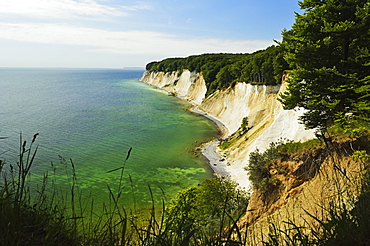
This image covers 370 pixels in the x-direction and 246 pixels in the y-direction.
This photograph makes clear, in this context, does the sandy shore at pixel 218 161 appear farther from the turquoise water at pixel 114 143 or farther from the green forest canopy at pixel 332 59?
the green forest canopy at pixel 332 59

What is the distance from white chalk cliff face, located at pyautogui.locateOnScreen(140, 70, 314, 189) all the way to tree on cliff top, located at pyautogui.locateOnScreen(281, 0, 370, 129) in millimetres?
5932

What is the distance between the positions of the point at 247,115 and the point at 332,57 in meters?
30.8

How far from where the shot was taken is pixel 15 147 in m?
36.5

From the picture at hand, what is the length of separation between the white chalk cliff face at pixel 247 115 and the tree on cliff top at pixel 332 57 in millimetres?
5932

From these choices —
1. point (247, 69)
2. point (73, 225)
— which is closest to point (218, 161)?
point (247, 69)

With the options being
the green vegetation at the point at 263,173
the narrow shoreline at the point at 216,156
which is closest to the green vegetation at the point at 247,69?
the narrow shoreline at the point at 216,156

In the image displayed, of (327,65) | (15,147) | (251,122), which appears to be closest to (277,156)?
(327,65)

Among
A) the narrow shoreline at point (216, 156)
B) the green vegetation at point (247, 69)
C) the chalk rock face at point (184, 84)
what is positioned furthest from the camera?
the chalk rock face at point (184, 84)

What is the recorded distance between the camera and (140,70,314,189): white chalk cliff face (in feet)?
90.0

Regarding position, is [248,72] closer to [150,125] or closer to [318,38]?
[150,125]

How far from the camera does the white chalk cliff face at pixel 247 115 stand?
27.4 m

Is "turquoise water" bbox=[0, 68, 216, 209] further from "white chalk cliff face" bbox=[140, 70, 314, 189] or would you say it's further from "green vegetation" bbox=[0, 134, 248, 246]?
"green vegetation" bbox=[0, 134, 248, 246]

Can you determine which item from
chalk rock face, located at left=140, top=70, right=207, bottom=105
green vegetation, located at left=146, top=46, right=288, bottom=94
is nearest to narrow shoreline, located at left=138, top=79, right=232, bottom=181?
green vegetation, located at left=146, top=46, right=288, bottom=94

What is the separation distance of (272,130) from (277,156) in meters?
11.2
